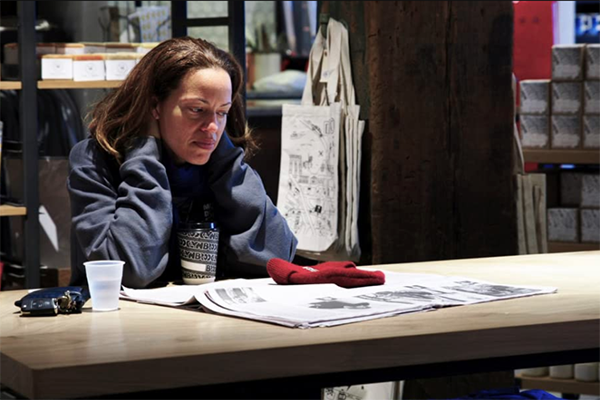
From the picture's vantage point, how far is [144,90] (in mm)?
2943

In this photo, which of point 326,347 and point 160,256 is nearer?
point 326,347

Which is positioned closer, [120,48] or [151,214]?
[151,214]

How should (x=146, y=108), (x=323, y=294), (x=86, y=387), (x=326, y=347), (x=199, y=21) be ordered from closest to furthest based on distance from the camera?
(x=86, y=387)
(x=326, y=347)
(x=323, y=294)
(x=146, y=108)
(x=199, y=21)

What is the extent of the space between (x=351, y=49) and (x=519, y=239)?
89 centimetres

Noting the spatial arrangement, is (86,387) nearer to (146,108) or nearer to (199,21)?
(146,108)

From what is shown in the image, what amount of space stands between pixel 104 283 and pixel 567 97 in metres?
3.07

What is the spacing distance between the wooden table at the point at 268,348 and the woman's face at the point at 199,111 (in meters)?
0.71

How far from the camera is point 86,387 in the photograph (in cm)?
174

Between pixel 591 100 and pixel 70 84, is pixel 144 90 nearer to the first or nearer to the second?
pixel 70 84

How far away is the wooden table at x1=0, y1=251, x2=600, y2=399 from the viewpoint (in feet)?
5.82

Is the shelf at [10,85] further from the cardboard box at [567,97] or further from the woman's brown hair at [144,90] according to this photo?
the cardboard box at [567,97]

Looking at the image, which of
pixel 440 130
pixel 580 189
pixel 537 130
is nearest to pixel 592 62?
pixel 537 130

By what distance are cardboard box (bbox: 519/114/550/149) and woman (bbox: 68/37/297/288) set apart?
218 cm

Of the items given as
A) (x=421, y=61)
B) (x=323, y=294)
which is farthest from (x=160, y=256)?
(x=421, y=61)
